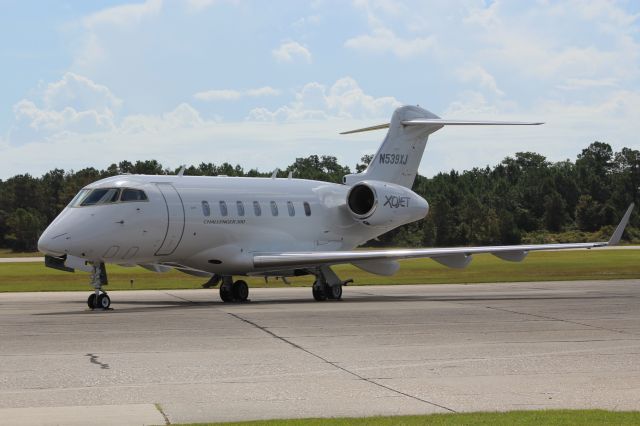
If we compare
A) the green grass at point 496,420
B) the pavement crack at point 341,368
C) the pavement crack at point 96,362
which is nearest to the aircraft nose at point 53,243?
the pavement crack at point 341,368

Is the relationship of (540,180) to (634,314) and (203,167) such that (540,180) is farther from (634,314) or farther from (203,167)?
(634,314)

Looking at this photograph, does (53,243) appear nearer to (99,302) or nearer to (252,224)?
(99,302)

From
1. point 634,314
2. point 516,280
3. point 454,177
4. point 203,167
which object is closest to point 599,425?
point 634,314

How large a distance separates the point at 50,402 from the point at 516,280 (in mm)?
33060

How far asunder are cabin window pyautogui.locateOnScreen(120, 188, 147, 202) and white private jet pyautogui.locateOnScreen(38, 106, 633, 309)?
3 cm

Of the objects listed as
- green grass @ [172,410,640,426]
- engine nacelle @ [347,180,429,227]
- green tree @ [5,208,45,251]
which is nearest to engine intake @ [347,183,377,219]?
engine nacelle @ [347,180,429,227]

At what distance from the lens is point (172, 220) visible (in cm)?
2878

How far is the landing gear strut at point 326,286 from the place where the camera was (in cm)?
3114

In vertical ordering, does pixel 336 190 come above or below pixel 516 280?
above

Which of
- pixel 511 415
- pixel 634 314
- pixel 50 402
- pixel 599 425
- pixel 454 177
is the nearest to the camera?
pixel 599 425

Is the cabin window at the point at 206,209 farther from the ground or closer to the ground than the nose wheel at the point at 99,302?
farther from the ground

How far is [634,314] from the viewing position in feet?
77.5

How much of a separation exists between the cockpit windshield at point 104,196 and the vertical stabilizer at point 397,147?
33.0ft

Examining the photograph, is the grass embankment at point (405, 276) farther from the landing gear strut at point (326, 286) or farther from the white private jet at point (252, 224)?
the landing gear strut at point (326, 286)
